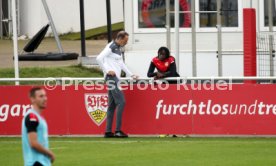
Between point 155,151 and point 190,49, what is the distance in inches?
439

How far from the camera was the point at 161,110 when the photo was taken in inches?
831

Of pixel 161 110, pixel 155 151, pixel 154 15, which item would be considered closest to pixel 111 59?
pixel 161 110

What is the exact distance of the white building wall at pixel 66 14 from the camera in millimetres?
43594

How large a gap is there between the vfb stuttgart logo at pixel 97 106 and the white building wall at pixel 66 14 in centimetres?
2238

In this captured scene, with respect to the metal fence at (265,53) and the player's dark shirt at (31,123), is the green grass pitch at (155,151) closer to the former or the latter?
the player's dark shirt at (31,123)

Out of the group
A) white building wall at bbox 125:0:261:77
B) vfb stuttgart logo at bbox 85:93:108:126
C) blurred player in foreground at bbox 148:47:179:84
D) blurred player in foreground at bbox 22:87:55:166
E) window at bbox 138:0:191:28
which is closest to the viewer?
A: blurred player in foreground at bbox 22:87:55:166

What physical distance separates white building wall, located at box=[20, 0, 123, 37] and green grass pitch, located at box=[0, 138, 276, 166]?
75.0 ft

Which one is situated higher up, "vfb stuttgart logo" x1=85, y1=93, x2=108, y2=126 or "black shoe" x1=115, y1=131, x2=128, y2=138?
"vfb stuttgart logo" x1=85, y1=93, x2=108, y2=126

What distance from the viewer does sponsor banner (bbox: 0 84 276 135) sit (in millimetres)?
20672

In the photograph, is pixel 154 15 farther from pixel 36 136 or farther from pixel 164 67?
pixel 36 136

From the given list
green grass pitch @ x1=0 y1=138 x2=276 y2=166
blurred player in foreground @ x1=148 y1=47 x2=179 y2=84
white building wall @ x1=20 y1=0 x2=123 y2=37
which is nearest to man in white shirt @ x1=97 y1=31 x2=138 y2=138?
green grass pitch @ x1=0 y1=138 x2=276 y2=166

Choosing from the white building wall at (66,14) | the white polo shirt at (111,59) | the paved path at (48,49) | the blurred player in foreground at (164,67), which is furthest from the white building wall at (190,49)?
the white building wall at (66,14)

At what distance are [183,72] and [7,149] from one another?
10.2 m

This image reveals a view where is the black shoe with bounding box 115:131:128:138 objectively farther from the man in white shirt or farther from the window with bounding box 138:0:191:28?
the window with bounding box 138:0:191:28
